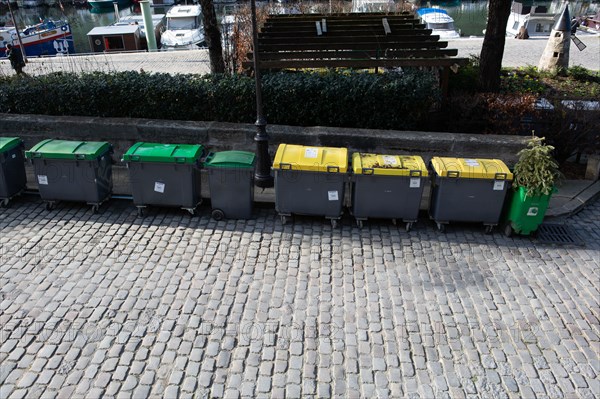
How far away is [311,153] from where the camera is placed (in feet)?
25.1

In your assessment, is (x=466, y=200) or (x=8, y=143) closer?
(x=466, y=200)

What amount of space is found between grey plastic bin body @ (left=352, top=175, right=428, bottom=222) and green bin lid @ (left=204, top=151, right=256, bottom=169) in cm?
161

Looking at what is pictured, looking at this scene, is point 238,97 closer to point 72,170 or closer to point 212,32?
point 212,32

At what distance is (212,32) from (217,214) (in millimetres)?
4582

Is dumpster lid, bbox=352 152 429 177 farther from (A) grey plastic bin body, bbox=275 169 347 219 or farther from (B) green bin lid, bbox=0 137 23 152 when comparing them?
(B) green bin lid, bbox=0 137 23 152

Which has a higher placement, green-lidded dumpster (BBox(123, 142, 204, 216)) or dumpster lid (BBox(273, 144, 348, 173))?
dumpster lid (BBox(273, 144, 348, 173))

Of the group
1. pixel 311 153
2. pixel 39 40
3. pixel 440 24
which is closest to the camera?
pixel 311 153

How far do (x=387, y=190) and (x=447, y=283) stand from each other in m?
1.65

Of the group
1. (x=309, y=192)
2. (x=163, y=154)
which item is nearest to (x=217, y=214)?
(x=163, y=154)

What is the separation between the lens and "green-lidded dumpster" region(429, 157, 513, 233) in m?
7.27

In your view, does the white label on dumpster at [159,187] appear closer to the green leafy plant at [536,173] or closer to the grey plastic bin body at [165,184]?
the grey plastic bin body at [165,184]

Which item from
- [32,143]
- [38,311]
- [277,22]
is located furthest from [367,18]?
[38,311]

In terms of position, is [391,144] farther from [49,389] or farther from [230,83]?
[49,389]

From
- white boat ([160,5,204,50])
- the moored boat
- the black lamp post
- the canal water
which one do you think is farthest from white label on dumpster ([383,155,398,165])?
the canal water
